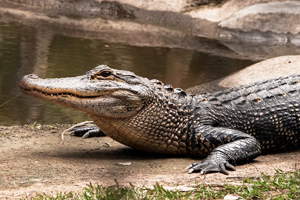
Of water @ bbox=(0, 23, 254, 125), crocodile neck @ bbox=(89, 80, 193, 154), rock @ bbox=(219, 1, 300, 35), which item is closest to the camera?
crocodile neck @ bbox=(89, 80, 193, 154)

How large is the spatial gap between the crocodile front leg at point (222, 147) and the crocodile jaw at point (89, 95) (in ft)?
2.48

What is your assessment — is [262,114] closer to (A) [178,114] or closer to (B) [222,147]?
(B) [222,147]

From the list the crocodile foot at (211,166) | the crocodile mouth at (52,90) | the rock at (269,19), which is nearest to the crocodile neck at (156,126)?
the crocodile mouth at (52,90)

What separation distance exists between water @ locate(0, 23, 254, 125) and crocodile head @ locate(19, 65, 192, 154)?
2.69 m

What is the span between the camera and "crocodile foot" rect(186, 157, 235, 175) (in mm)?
4816

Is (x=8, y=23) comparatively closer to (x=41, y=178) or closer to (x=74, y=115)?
(x=74, y=115)

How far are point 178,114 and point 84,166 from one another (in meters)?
1.22

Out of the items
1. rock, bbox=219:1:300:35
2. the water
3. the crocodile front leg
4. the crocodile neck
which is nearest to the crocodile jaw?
the crocodile neck

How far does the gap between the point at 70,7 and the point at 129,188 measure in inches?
605

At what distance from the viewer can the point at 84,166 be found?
5.07 meters

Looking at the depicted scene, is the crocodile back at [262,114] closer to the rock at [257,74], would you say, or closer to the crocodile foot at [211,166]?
the crocodile foot at [211,166]

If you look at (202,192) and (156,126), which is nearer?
(202,192)

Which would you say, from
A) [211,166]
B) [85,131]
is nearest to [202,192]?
[211,166]

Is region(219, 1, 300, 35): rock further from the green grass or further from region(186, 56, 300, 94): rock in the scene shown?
the green grass
